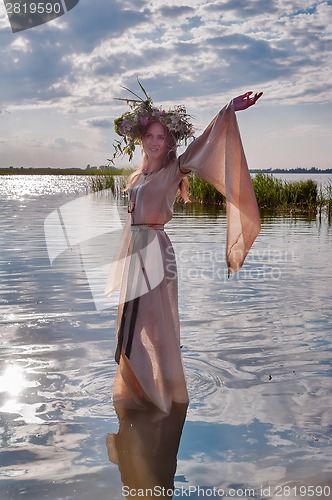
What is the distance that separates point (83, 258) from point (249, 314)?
5.30 m

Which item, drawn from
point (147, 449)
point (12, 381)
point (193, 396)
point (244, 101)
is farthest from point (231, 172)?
point (12, 381)

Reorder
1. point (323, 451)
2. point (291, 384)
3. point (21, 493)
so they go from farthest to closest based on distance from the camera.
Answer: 1. point (291, 384)
2. point (323, 451)
3. point (21, 493)

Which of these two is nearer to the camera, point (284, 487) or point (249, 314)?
point (284, 487)

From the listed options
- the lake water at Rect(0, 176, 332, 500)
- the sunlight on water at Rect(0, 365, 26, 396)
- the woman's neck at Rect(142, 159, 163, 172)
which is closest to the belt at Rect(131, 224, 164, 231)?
the woman's neck at Rect(142, 159, 163, 172)

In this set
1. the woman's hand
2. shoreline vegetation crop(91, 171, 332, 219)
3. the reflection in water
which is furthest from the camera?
shoreline vegetation crop(91, 171, 332, 219)

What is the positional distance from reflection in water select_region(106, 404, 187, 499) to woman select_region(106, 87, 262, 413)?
138mm

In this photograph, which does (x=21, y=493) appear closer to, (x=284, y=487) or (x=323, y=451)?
(x=284, y=487)

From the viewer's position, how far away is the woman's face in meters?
5.08

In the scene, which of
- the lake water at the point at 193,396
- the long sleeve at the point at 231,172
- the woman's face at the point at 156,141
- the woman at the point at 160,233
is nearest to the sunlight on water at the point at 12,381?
the lake water at the point at 193,396

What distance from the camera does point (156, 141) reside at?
16.6ft

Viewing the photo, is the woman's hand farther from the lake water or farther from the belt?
the lake water

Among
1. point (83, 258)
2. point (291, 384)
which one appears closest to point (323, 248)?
point (83, 258)

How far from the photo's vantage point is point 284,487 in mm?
3770

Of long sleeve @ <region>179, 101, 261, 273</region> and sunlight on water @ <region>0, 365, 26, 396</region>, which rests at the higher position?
long sleeve @ <region>179, 101, 261, 273</region>
